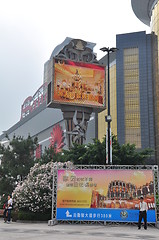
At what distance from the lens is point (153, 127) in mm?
58469

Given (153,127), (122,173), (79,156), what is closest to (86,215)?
(122,173)

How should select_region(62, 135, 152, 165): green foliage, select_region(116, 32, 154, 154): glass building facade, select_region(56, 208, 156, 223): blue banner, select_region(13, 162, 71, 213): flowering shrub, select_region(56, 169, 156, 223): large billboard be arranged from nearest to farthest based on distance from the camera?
1. select_region(56, 208, 156, 223): blue banner
2. select_region(56, 169, 156, 223): large billboard
3. select_region(13, 162, 71, 213): flowering shrub
4. select_region(62, 135, 152, 165): green foliage
5. select_region(116, 32, 154, 154): glass building facade

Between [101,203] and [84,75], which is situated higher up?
[84,75]


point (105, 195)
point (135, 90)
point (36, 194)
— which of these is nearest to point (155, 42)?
point (135, 90)

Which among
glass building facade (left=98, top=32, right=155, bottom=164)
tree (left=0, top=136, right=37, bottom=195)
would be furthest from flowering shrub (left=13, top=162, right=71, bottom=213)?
glass building facade (left=98, top=32, right=155, bottom=164)

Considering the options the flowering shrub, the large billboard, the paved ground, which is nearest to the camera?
the paved ground

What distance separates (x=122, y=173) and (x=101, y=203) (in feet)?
6.01

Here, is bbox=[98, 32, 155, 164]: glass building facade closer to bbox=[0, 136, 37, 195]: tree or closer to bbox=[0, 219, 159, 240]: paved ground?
bbox=[0, 136, 37, 195]: tree

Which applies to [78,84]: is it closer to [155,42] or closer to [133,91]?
[133,91]

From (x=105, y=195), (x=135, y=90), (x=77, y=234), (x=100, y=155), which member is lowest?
(x=77, y=234)

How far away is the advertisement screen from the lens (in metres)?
34.7

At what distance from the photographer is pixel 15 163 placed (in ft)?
86.8

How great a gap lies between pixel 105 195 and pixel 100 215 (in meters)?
1.00

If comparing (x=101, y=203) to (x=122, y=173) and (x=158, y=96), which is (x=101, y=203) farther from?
(x=158, y=96)
